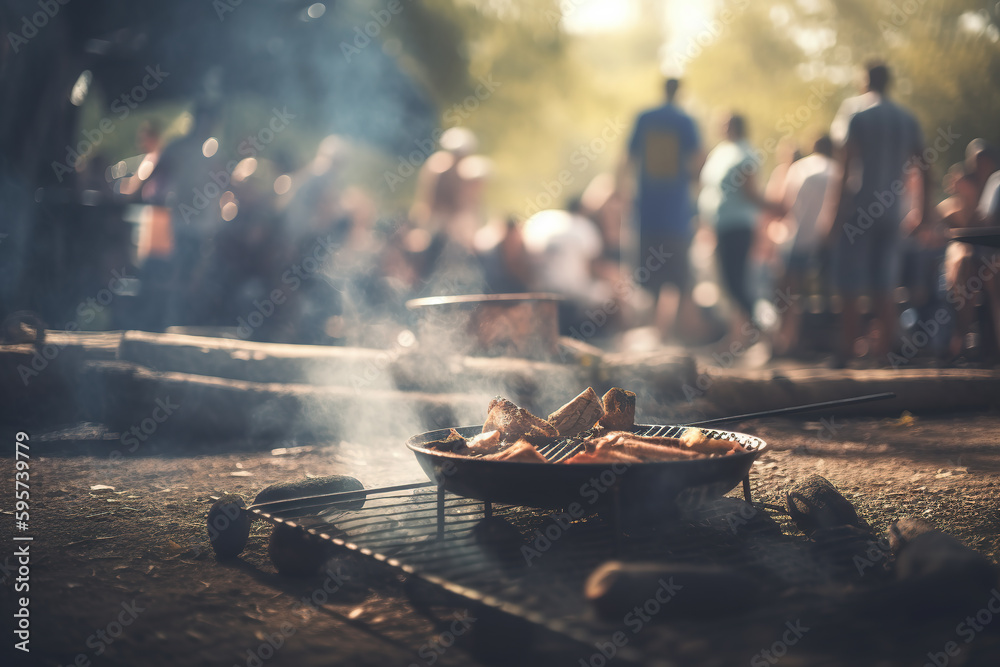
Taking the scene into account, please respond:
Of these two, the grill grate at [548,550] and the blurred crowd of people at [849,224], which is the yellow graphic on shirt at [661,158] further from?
the grill grate at [548,550]

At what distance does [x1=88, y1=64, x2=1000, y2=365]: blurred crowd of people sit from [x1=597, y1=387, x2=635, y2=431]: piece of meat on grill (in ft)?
16.9

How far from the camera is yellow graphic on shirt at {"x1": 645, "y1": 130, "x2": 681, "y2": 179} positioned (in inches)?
348

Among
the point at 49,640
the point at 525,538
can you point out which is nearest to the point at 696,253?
the point at 525,538

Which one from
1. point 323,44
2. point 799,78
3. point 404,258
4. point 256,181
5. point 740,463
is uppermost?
point 799,78

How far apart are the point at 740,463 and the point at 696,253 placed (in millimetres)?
12744

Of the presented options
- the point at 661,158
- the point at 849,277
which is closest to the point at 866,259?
the point at 849,277

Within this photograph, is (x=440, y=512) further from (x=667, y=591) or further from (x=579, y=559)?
(x=667, y=591)

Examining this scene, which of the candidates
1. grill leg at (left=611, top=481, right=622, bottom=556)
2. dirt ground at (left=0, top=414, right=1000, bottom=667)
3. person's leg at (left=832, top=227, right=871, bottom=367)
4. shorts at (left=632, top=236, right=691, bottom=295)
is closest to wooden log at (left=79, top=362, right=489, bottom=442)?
dirt ground at (left=0, top=414, right=1000, bottom=667)

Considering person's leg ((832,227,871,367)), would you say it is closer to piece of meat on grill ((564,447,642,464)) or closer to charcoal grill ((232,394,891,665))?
charcoal grill ((232,394,891,665))

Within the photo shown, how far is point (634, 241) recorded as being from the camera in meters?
9.07

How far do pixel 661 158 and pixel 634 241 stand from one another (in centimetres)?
103

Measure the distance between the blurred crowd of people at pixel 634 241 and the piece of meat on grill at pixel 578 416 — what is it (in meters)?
5.20

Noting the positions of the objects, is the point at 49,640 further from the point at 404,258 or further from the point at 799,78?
the point at 799,78

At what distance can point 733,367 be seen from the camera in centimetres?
911
